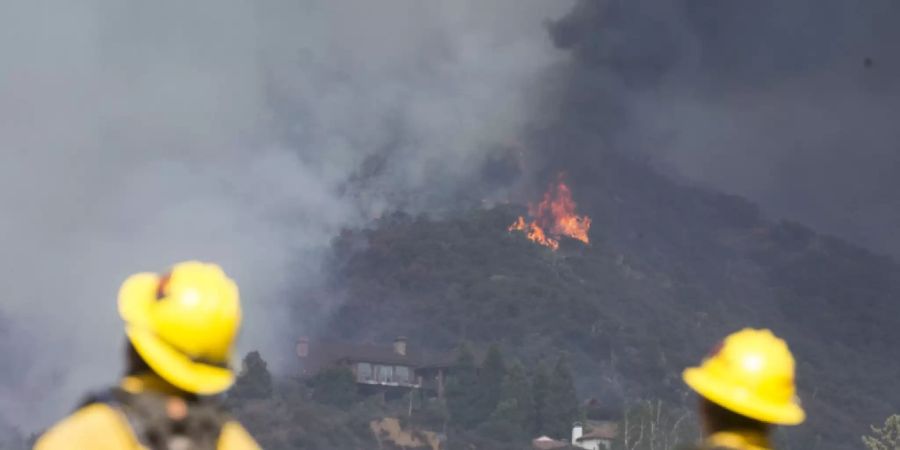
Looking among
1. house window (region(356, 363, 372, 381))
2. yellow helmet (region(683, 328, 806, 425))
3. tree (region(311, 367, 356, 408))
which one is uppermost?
house window (region(356, 363, 372, 381))

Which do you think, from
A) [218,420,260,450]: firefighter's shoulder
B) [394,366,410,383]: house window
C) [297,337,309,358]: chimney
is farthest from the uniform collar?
[297,337,309,358]: chimney

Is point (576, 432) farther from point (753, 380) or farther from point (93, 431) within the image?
point (93, 431)

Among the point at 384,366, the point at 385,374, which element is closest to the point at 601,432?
the point at 385,374

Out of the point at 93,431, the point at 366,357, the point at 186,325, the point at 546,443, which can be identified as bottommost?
the point at 93,431

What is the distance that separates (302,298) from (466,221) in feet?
82.9

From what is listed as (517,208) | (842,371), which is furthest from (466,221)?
(842,371)

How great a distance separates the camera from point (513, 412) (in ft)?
323

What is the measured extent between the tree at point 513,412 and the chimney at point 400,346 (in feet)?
64.2

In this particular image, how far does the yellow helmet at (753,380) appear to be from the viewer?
575 cm

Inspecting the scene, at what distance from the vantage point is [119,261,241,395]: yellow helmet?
16.1 ft

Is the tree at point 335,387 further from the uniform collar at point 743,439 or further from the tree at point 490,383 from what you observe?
the uniform collar at point 743,439

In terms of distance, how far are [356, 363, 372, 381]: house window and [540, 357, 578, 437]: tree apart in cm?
1472

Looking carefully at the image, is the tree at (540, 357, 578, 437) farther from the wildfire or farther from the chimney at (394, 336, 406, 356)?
the wildfire

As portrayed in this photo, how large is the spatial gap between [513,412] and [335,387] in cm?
1340
